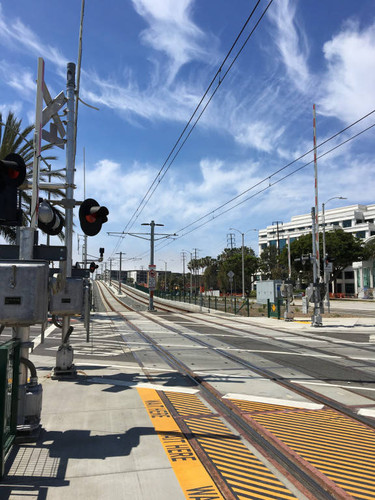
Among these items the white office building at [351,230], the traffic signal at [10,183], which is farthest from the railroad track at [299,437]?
the white office building at [351,230]

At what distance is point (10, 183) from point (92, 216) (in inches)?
59.3

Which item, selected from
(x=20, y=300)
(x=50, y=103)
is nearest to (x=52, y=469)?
(x=20, y=300)

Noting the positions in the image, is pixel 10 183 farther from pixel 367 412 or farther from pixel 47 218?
pixel 367 412

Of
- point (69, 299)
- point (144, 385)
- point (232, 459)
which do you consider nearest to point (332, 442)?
point (232, 459)

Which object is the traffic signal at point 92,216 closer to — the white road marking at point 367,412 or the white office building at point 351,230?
the white road marking at point 367,412

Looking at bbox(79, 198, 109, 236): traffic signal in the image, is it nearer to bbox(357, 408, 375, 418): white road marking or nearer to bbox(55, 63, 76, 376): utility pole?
bbox(55, 63, 76, 376): utility pole

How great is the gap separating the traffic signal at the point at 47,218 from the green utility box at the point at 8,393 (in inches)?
95.3

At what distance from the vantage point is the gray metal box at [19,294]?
14.2 feet

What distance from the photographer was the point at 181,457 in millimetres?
4375

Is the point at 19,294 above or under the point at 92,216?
under

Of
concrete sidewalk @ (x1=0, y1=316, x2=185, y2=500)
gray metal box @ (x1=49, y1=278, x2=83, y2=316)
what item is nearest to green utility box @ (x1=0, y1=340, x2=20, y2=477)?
concrete sidewalk @ (x1=0, y1=316, x2=185, y2=500)

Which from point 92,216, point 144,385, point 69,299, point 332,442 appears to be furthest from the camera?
point 144,385

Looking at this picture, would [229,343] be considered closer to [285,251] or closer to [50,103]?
[50,103]

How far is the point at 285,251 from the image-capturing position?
74.6 meters
